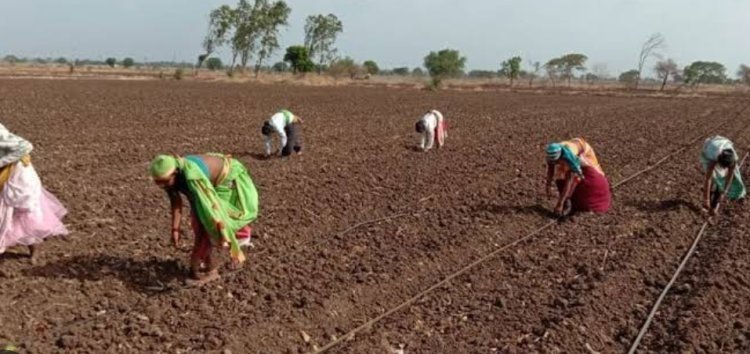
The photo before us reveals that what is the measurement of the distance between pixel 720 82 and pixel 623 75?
13.2 metres

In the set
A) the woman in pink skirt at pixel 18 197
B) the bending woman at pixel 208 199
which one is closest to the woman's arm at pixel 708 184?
the bending woman at pixel 208 199

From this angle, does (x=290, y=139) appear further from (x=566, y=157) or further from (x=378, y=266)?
(x=378, y=266)

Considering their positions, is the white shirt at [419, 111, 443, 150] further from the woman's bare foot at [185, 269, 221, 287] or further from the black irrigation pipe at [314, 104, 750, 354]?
the woman's bare foot at [185, 269, 221, 287]

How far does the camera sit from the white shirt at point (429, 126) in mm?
12539

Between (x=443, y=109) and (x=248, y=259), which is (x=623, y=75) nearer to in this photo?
(x=443, y=109)

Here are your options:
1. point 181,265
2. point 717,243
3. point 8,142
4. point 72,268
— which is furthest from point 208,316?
point 717,243

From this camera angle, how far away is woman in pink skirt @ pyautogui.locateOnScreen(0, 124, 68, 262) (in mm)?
4945

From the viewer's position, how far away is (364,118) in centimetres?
2086

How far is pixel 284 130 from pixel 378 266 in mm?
5459

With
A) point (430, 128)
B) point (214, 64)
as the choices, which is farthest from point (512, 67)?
point (430, 128)

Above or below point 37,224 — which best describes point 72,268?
below

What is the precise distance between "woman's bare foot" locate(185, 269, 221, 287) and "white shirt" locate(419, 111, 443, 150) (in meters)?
7.60

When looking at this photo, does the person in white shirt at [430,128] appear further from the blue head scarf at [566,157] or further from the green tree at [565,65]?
the green tree at [565,65]

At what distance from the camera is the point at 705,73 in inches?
3625
